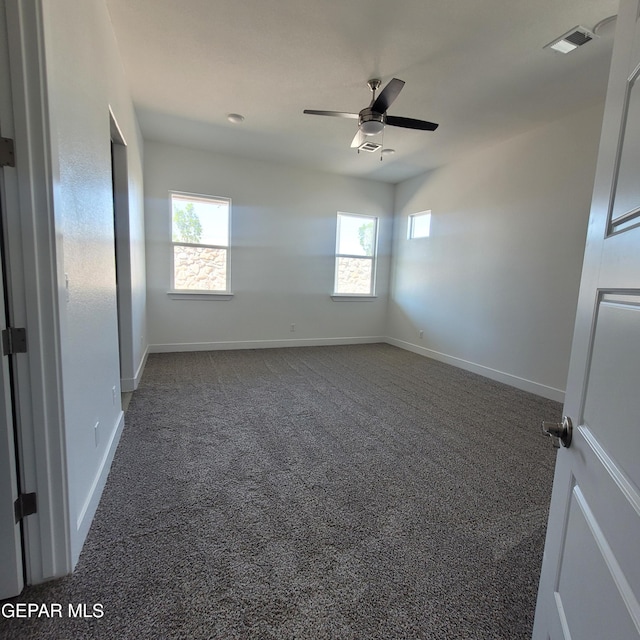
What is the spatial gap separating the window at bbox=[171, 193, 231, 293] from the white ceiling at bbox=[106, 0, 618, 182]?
1030mm

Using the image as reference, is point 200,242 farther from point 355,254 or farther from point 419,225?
point 419,225

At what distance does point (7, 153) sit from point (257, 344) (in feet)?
14.5

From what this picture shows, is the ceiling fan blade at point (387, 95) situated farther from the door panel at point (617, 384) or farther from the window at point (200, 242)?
the window at point (200, 242)

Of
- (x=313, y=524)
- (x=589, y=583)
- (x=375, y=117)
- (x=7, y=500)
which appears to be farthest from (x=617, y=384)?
(x=375, y=117)

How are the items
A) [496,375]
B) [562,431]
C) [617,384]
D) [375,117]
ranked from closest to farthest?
1. [617,384]
2. [562,431]
3. [375,117]
4. [496,375]

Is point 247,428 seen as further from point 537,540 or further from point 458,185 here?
point 458,185

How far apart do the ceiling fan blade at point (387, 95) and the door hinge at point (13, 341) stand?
256 centimetres

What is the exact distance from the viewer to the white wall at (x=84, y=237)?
4.19 feet

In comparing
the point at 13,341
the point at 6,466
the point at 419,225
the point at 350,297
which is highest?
the point at 419,225

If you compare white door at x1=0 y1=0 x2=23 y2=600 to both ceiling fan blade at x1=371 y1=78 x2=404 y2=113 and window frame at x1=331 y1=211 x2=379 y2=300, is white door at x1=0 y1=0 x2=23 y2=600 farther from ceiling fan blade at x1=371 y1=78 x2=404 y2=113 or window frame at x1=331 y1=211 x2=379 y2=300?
window frame at x1=331 y1=211 x2=379 y2=300

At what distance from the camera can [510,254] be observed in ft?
13.0

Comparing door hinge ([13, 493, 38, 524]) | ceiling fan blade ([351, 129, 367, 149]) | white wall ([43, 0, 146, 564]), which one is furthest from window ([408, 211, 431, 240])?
door hinge ([13, 493, 38, 524])

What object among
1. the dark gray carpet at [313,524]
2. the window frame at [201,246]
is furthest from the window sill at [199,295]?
the dark gray carpet at [313,524]

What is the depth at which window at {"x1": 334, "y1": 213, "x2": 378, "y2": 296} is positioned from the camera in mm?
5832
